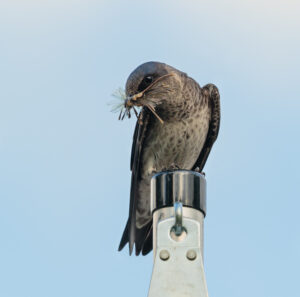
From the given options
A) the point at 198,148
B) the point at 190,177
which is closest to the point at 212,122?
the point at 198,148

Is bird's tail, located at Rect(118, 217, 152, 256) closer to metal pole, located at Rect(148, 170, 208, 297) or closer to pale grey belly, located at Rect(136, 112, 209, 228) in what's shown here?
pale grey belly, located at Rect(136, 112, 209, 228)

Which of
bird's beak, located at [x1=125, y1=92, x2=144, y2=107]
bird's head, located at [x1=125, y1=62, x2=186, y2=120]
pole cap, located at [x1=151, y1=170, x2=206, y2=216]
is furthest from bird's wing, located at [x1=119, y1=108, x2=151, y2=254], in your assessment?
pole cap, located at [x1=151, y1=170, x2=206, y2=216]

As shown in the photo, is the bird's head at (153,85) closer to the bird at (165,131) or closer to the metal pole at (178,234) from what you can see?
the bird at (165,131)

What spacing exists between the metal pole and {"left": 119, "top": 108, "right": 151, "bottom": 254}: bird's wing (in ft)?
14.8

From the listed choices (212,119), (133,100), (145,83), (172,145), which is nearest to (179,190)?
(133,100)

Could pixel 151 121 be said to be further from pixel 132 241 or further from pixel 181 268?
pixel 181 268

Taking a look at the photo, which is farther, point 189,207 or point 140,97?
point 140,97

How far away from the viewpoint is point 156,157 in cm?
794

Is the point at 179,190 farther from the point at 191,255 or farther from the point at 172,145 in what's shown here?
the point at 172,145

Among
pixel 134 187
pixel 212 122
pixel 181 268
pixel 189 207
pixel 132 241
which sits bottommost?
pixel 181 268

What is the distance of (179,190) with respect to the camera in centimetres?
304

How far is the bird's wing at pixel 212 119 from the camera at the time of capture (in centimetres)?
819

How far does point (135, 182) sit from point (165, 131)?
682 mm

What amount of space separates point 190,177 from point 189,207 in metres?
0.17
